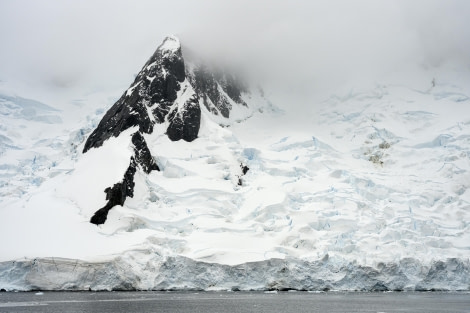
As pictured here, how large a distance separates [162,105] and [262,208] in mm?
26474

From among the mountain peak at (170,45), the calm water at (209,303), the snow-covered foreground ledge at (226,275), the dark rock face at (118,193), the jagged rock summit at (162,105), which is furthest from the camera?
the mountain peak at (170,45)

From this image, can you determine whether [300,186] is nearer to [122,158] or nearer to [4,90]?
[122,158]

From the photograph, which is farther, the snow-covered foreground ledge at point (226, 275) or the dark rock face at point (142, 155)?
the dark rock face at point (142, 155)

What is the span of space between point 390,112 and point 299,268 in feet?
144

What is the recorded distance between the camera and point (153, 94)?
77938 millimetres

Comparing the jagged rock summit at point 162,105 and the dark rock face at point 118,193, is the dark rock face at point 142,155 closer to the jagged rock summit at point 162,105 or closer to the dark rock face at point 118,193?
the jagged rock summit at point 162,105

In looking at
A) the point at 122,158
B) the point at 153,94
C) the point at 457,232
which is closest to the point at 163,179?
the point at 122,158

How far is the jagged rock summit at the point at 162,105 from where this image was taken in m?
70.5

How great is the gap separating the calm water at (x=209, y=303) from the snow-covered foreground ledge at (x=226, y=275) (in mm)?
1157

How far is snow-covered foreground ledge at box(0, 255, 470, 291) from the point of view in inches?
1810

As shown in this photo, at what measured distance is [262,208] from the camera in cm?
6066

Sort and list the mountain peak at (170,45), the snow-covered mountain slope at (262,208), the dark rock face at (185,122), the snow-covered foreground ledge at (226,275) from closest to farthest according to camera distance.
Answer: the snow-covered foreground ledge at (226,275) < the snow-covered mountain slope at (262,208) < the dark rock face at (185,122) < the mountain peak at (170,45)

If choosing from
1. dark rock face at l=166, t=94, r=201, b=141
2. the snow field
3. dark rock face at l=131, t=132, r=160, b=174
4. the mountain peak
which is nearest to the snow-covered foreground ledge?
the snow field

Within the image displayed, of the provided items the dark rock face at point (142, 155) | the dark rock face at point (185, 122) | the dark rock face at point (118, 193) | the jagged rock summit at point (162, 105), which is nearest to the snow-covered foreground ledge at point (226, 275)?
the dark rock face at point (118, 193)
